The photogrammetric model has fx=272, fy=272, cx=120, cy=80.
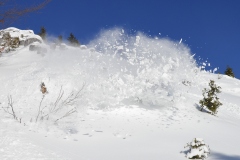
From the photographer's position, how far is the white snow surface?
5282mm

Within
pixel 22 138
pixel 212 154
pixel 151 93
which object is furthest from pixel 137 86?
pixel 22 138

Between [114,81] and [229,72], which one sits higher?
[229,72]

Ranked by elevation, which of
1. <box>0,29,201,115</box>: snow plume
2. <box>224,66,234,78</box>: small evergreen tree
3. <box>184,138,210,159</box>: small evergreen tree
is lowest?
<box>184,138,210,159</box>: small evergreen tree

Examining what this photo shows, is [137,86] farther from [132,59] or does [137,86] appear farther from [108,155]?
[108,155]

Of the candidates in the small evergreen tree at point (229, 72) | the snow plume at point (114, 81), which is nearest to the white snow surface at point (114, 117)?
the snow plume at point (114, 81)

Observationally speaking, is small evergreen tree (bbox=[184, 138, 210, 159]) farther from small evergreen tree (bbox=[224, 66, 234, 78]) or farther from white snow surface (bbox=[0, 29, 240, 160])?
small evergreen tree (bbox=[224, 66, 234, 78])

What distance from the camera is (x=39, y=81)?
1088 cm

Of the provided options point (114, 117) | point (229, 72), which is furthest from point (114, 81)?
point (229, 72)

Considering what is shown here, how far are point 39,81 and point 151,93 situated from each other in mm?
4475

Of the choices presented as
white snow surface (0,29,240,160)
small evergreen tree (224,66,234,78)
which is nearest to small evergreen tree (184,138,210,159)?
white snow surface (0,29,240,160)

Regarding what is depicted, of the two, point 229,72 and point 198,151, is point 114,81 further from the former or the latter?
point 229,72

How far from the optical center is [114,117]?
7.98m

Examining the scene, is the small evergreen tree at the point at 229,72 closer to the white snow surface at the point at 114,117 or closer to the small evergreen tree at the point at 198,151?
the white snow surface at the point at 114,117

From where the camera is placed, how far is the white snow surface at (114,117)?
528 centimetres
